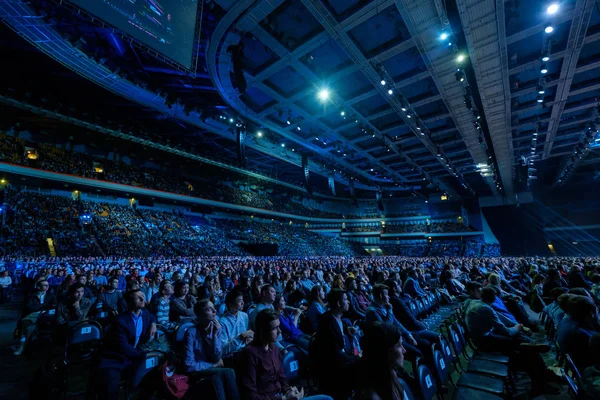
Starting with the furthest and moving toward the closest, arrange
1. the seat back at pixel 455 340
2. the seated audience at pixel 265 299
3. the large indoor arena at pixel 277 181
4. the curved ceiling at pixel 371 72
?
the curved ceiling at pixel 371 72, the seated audience at pixel 265 299, the seat back at pixel 455 340, the large indoor arena at pixel 277 181

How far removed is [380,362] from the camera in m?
1.61

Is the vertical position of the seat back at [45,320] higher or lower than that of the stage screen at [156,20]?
lower

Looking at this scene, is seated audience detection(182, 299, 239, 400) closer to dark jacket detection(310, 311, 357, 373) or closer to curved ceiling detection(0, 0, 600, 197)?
dark jacket detection(310, 311, 357, 373)

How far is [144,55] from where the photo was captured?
46.4ft

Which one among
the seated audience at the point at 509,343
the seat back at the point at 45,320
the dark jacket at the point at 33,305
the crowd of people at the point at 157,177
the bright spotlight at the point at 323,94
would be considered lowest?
the seated audience at the point at 509,343

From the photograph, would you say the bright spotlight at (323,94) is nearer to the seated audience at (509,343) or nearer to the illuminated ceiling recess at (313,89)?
the illuminated ceiling recess at (313,89)

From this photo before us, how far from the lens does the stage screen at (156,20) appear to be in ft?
25.6

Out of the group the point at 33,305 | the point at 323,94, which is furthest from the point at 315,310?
the point at 323,94

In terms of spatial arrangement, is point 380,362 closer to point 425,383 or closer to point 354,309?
Answer: point 425,383

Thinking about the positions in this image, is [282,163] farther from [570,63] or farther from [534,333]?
[534,333]

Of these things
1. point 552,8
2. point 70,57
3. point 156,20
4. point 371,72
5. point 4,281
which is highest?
point 70,57

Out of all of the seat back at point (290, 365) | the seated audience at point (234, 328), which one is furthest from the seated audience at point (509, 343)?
the seated audience at point (234, 328)

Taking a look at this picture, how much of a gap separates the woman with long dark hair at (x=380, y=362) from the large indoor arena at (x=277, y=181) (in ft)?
0.04

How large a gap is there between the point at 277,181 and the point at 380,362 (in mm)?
34762
